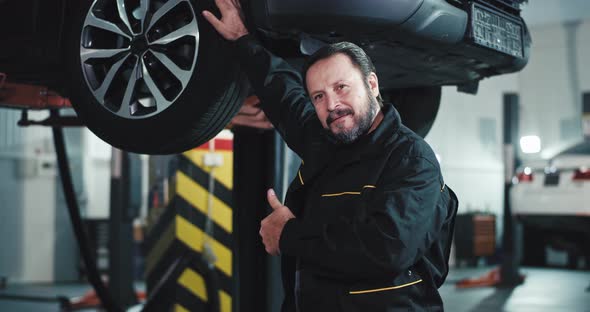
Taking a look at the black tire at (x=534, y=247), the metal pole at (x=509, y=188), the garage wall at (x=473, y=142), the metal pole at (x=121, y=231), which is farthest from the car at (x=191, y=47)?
the garage wall at (x=473, y=142)

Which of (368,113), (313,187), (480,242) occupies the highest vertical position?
(368,113)

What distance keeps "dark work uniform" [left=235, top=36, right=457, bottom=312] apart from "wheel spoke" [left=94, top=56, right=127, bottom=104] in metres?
0.95

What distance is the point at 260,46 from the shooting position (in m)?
2.07

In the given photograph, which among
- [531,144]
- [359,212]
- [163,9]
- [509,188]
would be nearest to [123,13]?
[163,9]

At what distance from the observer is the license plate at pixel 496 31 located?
2291 mm

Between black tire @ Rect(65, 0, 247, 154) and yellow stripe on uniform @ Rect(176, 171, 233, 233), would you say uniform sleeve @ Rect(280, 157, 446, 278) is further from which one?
yellow stripe on uniform @ Rect(176, 171, 233, 233)

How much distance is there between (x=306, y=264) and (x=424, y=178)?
0.35 m

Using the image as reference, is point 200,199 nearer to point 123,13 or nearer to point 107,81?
point 107,81

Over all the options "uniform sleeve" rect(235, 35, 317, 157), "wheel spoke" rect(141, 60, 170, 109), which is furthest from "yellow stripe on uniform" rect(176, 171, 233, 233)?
"uniform sleeve" rect(235, 35, 317, 157)

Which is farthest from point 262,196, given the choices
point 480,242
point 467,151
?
point 467,151

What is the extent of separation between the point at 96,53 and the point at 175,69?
361 mm

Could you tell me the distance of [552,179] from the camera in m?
7.69

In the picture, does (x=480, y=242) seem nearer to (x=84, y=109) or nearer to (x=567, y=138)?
(x=567, y=138)

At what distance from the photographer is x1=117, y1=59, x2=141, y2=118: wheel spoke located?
2.30 meters
